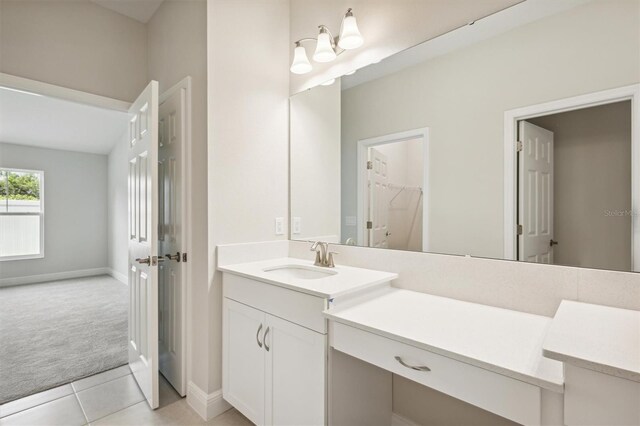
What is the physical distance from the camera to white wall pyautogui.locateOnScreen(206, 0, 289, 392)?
1882mm

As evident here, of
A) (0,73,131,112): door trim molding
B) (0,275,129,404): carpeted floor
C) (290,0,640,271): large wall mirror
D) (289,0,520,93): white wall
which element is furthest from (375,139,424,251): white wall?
(0,275,129,404): carpeted floor

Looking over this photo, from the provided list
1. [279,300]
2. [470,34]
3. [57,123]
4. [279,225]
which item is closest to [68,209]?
[57,123]

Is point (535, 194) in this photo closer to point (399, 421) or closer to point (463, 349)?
point (463, 349)

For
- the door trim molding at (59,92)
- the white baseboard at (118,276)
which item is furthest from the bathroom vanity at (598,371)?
the white baseboard at (118,276)

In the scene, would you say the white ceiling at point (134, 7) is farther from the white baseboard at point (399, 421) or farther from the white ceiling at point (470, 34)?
the white baseboard at point (399, 421)

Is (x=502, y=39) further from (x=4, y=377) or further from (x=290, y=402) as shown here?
(x=4, y=377)

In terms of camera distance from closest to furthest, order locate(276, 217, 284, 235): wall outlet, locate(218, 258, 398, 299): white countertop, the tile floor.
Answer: locate(218, 258, 398, 299): white countertop, the tile floor, locate(276, 217, 284, 235): wall outlet

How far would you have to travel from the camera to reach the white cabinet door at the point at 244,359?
1.62 metres

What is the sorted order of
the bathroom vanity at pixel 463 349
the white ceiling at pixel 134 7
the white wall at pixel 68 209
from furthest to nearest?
1. the white wall at pixel 68 209
2. the white ceiling at pixel 134 7
3. the bathroom vanity at pixel 463 349

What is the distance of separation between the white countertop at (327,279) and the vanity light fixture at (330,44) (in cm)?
124

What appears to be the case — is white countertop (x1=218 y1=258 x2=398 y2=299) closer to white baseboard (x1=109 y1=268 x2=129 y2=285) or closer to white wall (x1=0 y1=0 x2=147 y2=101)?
white wall (x1=0 y1=0 x2=147 y2=101)

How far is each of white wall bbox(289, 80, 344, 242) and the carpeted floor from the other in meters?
1.99

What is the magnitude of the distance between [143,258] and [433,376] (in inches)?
72.1

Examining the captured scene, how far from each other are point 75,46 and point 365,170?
2.22 meters
